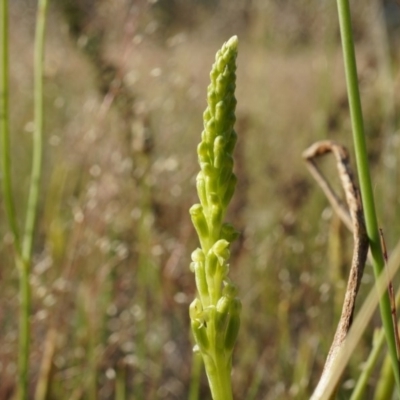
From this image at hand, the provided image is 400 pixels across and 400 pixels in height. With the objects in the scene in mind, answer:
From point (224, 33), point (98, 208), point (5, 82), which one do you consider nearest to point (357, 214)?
point (5, 82)

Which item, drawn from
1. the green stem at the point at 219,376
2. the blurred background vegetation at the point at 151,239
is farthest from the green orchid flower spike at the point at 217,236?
the blurred background vegetation at the point at 151,239

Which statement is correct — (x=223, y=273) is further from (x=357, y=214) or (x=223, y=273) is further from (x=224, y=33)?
(x=224, y=33)

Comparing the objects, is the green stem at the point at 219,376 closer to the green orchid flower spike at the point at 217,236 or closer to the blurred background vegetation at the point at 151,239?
the green orchid flower spike at the point at 217,236

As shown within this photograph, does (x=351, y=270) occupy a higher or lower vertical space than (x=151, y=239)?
lower

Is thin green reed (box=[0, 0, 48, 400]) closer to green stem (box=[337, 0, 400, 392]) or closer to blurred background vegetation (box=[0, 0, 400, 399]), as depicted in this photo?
blurred background vegetation (box=[0, 0, 400, 399])

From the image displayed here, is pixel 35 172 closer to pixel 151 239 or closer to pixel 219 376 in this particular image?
pixel 219 376

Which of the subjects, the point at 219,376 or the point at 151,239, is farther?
the point at 151,239

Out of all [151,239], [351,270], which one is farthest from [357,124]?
[151,239]
